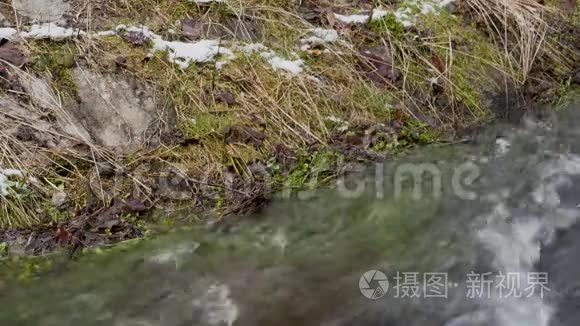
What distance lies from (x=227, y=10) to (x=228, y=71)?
0.57 meters

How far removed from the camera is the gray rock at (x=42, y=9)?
4246mm

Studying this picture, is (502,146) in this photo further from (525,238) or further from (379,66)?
(379,66)

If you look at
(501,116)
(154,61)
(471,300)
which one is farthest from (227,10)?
(471,300)

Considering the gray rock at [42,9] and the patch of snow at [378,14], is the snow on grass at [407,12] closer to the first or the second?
the patch of snow at [378,14]

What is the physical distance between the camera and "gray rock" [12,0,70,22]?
425cm

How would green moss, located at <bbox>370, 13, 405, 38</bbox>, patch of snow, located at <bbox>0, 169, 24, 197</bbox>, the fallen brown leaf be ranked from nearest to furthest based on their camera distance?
patch of snow, located at <bbox>0, 169, 24, 197</bbox>
the fallen brown leaf
green moss, located at <bbox>370, 13, 405, 38</bbox>

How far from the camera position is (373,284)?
3361mm

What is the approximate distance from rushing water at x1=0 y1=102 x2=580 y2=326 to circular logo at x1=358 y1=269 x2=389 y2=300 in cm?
1

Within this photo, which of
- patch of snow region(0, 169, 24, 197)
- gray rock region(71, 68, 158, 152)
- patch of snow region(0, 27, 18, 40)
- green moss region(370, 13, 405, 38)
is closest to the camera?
patch of snow region(0, 169, 24, 197)

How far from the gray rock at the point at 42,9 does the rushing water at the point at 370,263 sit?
1.92 m

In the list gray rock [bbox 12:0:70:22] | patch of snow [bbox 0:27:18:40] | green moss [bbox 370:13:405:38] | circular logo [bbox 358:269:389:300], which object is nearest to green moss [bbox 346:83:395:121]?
green moss [bbox 370:13:405:38]

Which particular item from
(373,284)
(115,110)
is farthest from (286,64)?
(373,284)

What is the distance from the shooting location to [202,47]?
169 inches

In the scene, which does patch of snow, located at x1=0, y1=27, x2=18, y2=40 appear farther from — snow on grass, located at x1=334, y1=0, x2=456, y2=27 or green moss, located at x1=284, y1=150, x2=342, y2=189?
snow on grass, located at x1=334, y1=0, x2=456, y2=27
